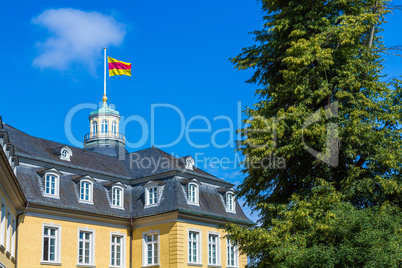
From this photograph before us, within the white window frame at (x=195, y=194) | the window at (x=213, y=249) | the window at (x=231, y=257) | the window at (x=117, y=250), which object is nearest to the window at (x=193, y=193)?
the white window frame at (x=195, y=194)

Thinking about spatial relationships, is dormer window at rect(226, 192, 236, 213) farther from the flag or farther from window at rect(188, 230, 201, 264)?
the flag

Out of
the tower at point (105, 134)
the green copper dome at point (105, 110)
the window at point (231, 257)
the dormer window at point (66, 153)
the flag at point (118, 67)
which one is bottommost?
the window at point (231, 257)

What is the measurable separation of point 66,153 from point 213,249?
10933mm

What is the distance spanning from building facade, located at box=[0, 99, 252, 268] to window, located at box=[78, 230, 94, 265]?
0.05 meters

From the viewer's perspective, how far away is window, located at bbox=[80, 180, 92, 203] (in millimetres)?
31203

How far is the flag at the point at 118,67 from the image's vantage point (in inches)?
1684

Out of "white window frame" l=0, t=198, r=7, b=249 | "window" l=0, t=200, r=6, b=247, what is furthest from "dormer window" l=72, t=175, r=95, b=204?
"window" l=0, t=200, r=6, b=247

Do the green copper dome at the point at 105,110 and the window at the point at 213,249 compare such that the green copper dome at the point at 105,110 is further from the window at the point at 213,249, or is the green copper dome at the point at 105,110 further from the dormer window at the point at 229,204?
the window at the point at 213,249

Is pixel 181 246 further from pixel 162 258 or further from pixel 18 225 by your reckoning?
pixel 18 225

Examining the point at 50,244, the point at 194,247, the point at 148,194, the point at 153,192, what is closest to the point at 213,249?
the point at 194,247

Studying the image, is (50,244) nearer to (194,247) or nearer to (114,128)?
(194,247)

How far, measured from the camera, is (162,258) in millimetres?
31500

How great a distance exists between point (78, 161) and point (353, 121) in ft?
65.4

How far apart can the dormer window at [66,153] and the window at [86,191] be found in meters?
2.00
